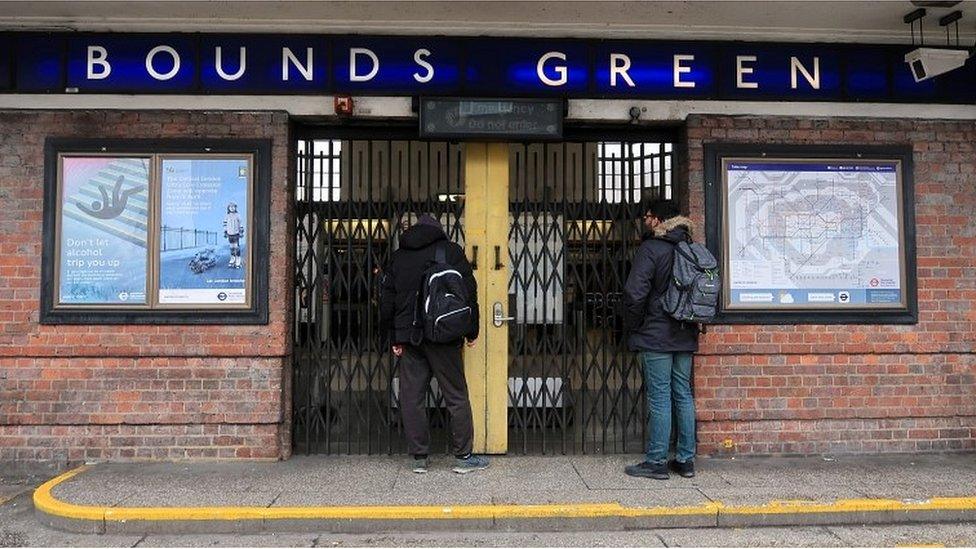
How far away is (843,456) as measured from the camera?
609 centimetres

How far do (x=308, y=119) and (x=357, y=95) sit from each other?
0.48m

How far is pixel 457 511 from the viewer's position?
473 cm

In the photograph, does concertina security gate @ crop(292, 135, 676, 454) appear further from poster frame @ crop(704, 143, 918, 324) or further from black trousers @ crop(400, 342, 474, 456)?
poster frame @ crop(704, 143, 918, 324)

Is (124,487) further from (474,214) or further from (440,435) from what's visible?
(474,214)

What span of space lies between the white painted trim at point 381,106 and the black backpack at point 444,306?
1.44 m

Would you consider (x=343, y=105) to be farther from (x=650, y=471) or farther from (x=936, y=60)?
(x=936, y=60)

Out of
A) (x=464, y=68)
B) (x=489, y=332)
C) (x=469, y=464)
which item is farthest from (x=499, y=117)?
(x=469, y=464)

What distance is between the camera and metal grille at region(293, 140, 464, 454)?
6180mm

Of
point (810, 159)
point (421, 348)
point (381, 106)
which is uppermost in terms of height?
point (381, 106)

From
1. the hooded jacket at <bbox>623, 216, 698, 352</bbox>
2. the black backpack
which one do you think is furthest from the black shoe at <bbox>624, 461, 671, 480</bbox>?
the black backpack

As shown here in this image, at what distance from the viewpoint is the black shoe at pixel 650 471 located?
18.0 ft

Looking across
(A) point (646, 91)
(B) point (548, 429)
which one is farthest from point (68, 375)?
(A) point (646, 91)

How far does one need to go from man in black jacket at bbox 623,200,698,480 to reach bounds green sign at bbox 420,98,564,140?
1279 mm

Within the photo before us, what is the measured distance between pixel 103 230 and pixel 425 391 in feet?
9.66
